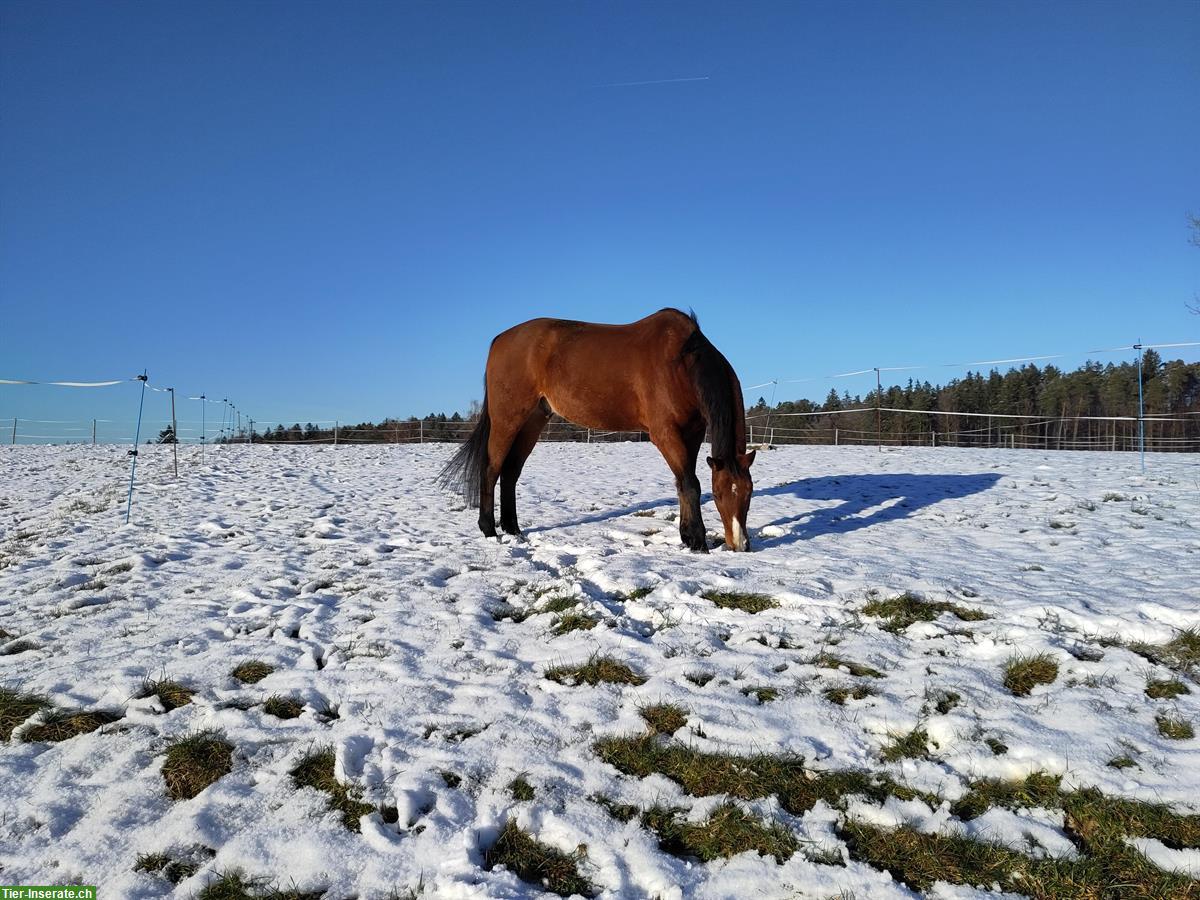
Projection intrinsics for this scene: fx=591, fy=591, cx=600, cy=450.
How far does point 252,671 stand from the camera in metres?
3.39

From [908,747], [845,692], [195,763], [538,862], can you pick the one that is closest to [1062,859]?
[908,747]

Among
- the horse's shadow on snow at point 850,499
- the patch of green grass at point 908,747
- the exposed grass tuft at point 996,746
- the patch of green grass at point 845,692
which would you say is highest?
the horse's shadow on snow at point 850,499

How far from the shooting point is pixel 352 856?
201 centimetres

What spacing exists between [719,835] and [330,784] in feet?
5.09

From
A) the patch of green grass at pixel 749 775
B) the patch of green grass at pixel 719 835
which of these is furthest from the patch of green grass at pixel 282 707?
the patch of green grass at pixel 719 835

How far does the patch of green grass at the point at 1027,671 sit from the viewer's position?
3087 millimetres

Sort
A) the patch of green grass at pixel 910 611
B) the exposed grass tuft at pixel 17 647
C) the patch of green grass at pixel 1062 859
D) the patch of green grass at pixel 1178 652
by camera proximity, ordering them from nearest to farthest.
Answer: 1. the patch of green grass at pixel 1062 859
2. the patch of green grass at pixel 1178 652
3. the exposed grass tuft at pixel 17 647
4. the patch of green grass at pixel 910 611

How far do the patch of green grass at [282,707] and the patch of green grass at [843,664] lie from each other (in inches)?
109

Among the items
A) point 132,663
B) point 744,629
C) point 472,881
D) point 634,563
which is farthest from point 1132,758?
point 132,663

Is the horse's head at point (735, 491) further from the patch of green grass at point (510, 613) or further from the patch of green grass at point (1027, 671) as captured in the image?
the patch of green grass at point (1027, 671)

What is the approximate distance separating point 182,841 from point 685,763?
186 cm

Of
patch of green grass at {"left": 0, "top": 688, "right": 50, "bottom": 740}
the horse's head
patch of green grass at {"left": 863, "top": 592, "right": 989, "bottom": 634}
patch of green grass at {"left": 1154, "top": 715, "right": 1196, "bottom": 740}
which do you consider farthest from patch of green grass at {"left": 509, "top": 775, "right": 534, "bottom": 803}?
the horse's head

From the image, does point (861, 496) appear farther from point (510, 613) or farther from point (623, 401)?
point (510, 613)

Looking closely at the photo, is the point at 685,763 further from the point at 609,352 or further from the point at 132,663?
the point at 609,352
